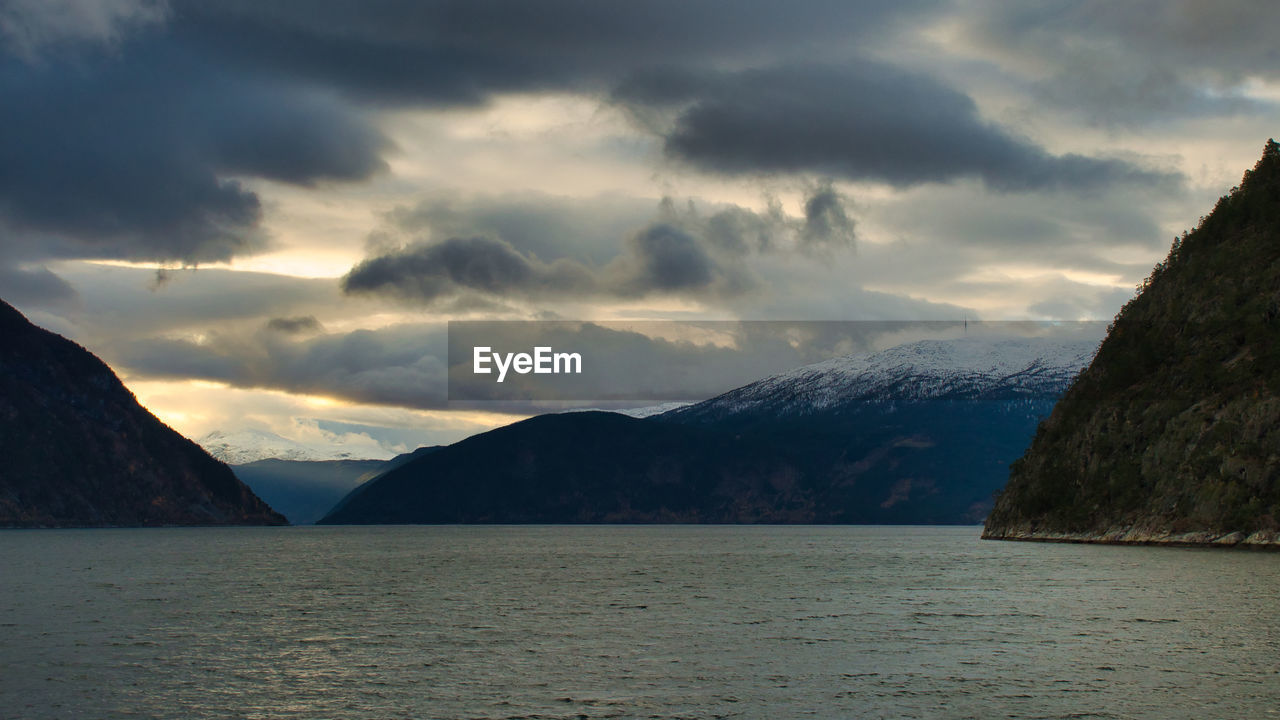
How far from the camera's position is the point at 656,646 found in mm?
59969

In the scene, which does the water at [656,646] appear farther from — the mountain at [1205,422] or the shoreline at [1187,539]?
the mountain at [1205,422]

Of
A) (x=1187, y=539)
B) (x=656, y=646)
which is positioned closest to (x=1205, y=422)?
(x=1187, y=539)

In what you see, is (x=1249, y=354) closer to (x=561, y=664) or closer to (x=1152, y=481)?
(x=1152, y=481)

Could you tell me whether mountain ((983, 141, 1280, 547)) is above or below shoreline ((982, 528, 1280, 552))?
above

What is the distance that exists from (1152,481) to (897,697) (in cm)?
15128

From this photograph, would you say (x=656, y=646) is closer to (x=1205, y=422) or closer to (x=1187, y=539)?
(x=1187, y=539)

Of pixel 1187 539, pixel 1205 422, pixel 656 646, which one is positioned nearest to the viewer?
pixel 656 646

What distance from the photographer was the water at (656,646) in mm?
42406

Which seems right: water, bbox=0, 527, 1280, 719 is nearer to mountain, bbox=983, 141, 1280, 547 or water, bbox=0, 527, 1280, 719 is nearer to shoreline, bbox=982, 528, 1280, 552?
shoreline, bbox=982, 528, 1280, 552

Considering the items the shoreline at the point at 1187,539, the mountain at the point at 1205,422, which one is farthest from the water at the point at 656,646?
the mountain at the point at 1205,422

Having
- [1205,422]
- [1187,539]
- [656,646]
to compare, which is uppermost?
[1205,422]

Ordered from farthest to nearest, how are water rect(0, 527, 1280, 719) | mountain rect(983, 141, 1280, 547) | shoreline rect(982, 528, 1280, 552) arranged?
mountain rect(983, 141, 1280, 547), shoreline rect(982, 528, 1280, 552), water rect(0, 527, 1280, 719)

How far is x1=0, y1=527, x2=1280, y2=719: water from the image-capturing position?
42406 mm

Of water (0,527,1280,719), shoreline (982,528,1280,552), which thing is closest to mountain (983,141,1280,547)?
shoreline (982,528,1280,552)
